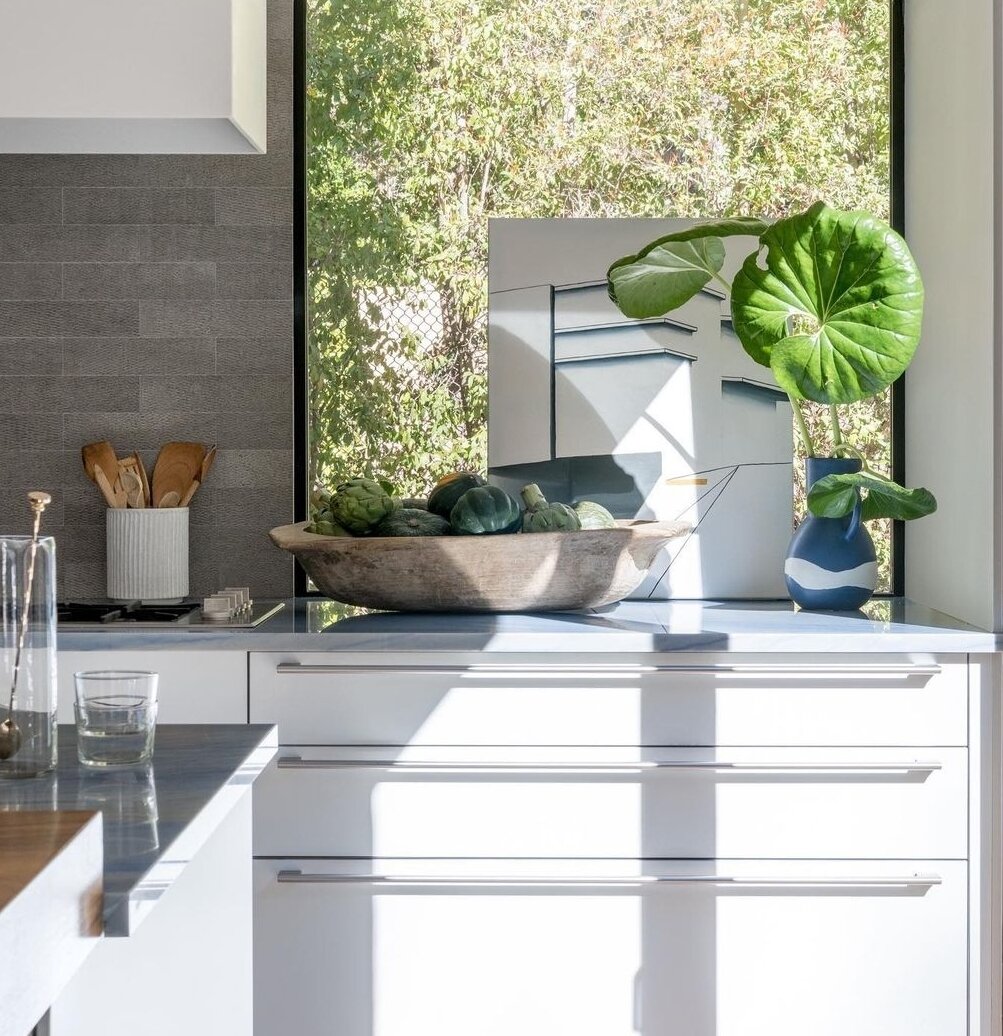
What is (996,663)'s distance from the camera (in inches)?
91.7

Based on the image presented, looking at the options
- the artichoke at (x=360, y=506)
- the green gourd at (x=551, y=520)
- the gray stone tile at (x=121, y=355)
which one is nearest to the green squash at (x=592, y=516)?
the green gourd at (x=551, y=520)

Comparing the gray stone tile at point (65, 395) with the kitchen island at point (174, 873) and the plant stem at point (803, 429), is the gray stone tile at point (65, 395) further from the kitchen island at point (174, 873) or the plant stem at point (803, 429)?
the kitchen island at point (174, 873)

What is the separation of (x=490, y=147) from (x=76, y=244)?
1.00 metres

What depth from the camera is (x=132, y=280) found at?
9.84ft

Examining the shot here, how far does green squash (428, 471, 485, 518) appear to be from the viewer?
8.52 ft

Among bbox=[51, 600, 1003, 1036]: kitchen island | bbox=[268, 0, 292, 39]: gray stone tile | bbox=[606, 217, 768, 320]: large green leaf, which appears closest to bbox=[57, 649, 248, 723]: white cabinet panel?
bbox=[51, 600, 1003, 1036]: kitchen island

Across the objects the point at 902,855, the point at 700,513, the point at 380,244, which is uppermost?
the point at 380,244

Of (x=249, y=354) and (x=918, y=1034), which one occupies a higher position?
(x=249, y=354)

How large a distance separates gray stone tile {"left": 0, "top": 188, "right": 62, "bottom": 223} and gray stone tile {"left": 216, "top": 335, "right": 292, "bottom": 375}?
485mm

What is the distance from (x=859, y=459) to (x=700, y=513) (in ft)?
1.36

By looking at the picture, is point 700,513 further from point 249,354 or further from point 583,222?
point 249,354

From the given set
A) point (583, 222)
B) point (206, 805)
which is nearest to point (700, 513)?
point (583, 222)

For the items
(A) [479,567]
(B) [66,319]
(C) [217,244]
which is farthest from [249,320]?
(A) [479,567]

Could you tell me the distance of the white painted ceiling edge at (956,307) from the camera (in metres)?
2.39
